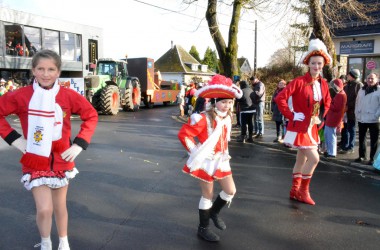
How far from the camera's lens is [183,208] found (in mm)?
4719

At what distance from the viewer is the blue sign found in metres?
17.1

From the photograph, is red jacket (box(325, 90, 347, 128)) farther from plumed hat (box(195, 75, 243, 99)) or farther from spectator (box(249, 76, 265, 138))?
plumed hat (box(195, 75, 243, 99))

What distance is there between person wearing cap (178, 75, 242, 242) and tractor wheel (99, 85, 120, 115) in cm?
1397

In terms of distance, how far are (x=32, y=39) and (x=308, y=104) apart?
2959cm

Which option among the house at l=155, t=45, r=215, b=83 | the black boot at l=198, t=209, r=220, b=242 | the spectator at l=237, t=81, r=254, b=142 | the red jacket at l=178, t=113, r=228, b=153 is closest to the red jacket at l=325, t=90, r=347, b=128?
the spectator at l=237, t=81, r=254, b=142

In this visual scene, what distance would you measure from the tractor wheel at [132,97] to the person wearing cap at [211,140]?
16485 mm

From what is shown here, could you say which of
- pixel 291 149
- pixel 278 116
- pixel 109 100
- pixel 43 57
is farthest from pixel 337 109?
pixel 109 100

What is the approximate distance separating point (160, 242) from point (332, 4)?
11.2 metres

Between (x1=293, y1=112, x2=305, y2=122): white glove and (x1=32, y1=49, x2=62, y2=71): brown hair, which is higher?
(x1=32, y1=49, x2=62, y2=71): brown hair

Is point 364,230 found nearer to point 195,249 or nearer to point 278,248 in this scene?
point 278,248

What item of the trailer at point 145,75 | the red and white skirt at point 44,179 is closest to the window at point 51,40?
the trailer at point 145,75

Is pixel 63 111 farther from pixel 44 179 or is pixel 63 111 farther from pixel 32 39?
pixel 32 39

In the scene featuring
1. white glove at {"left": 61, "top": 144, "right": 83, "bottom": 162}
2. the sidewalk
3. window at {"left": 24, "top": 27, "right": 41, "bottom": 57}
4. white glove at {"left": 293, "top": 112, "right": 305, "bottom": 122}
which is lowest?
the sidewalk

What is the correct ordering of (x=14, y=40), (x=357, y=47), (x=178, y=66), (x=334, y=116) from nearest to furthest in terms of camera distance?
(x=334, y=116) → (x=357, y=47) → (x=14, y=40) → (x=178, y=66)
